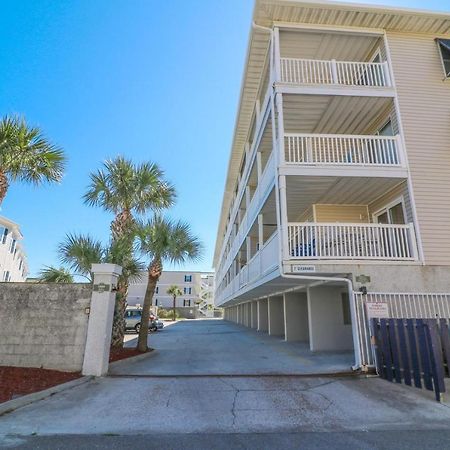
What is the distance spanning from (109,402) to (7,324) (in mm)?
4224

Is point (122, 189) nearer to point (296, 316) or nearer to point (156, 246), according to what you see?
point (156, 246)

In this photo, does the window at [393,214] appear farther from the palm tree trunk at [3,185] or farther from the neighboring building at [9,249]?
the neighboring building at [9,249]

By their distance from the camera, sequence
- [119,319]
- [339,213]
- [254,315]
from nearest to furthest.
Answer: [119,319], [339,213], [254,315]

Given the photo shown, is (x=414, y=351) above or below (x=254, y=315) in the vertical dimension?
below

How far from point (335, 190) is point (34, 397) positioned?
10380mm

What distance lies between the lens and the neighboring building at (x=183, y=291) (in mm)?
68500

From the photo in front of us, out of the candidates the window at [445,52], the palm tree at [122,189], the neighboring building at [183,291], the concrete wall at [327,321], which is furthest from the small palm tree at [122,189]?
the neighboring building at [183,291]

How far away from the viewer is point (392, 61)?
11461 mm

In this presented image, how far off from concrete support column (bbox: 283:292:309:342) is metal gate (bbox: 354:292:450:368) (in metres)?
6.97

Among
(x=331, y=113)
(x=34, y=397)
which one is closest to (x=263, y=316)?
(x=331, y=113)

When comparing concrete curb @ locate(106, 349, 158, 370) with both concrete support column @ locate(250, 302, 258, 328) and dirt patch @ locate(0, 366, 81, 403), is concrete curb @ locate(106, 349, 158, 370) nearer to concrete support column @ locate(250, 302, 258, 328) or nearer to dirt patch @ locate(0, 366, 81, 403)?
dirt patch @ locate(0, 366, 81, 403)

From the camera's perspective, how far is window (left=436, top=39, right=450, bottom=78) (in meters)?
11.5

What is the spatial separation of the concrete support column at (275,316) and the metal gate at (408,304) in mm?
10544

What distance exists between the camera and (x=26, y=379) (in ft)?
21.9
